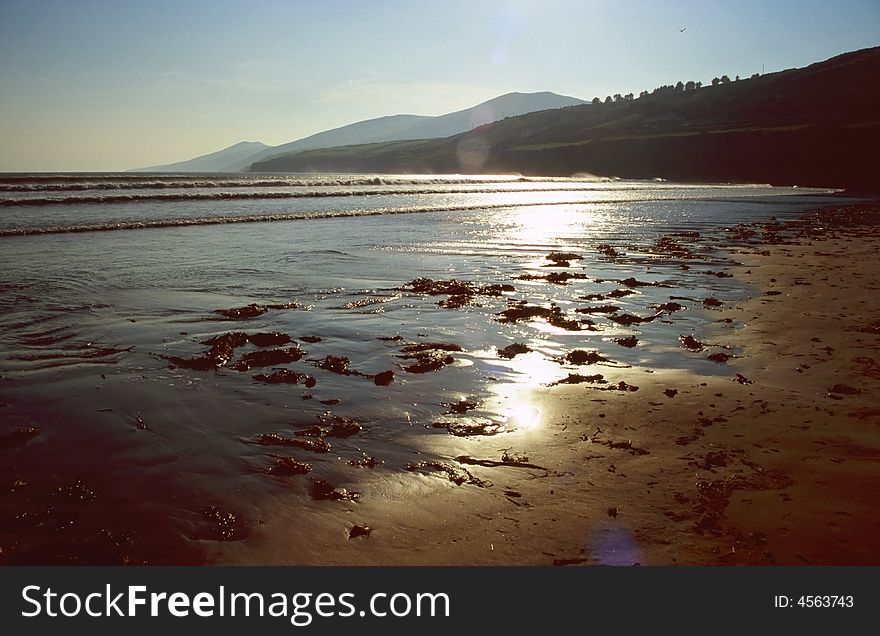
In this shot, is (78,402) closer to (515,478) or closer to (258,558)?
(258,558)

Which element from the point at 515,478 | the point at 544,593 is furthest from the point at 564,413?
the point at 544,593

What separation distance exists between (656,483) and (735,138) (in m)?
118

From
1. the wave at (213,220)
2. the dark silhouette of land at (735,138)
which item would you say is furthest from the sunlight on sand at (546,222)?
the dark silhouette of land at (735,138)

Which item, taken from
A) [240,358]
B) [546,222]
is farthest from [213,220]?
[240,358]

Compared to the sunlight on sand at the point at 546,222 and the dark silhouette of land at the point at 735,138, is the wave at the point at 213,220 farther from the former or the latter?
the dark silhouette of land at the point at 735,138

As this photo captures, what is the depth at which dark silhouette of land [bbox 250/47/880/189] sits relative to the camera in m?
85.1

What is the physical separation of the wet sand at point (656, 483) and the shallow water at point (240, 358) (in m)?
0.42

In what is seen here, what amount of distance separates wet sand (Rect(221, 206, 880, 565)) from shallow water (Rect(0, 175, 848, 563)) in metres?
0.42

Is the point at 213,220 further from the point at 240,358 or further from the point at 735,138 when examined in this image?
the point at 735,138

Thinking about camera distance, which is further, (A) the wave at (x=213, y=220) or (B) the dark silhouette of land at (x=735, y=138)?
(B) the dark silhouette of land at (x=735, y=138)

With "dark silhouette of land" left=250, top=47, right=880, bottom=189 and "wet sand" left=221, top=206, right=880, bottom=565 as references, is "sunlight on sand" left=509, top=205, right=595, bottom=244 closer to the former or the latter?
"wet sand" left=221, top=206, right=880, bottom=565

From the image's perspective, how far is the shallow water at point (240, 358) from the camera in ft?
14.8

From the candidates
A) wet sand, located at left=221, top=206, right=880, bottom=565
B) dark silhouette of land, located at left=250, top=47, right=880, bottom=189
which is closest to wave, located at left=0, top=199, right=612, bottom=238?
wet sand, located at left=221, top=206, right=880, bottom=565

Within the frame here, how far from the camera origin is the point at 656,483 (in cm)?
480
